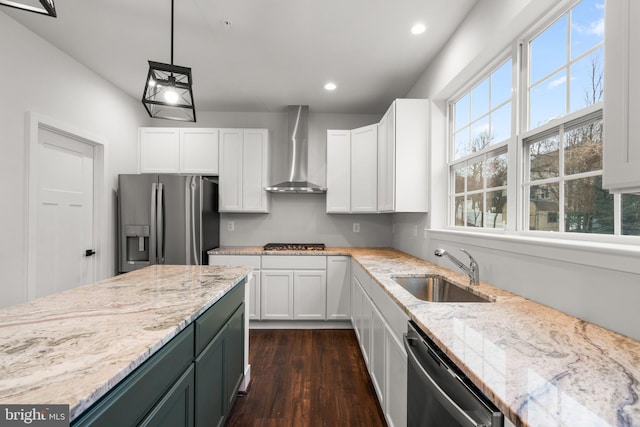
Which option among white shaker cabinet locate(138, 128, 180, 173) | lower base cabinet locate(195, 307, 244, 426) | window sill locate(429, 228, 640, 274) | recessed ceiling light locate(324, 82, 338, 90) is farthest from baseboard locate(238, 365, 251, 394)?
recessed ceiling light locate(324, 82, 338, 90)

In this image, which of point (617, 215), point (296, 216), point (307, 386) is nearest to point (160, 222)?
point (296, 216)

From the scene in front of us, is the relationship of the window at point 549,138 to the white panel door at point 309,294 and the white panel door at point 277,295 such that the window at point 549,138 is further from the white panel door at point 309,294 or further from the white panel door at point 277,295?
the white panel door at point 277,295

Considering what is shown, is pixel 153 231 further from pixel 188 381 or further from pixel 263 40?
pixel 188 381

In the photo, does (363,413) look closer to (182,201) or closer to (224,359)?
(224,359)

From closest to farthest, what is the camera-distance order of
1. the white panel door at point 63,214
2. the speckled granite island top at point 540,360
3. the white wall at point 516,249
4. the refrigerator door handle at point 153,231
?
the speckled granite island top at point 540,360, the white wall at point 516,249, the white panel door at point 63,214, the refrigerator door handle at point 153,231

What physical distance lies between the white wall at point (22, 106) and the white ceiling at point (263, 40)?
0.13 meters

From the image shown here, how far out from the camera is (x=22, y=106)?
7.18 ft

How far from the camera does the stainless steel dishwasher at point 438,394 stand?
29.1 inches

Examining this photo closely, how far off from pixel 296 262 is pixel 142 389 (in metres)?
2.49

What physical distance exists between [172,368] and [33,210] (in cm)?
224

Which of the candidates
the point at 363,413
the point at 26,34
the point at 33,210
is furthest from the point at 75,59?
the point at 363,413

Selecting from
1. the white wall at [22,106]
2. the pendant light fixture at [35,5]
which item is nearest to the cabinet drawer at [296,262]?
the white wall at [22,106]

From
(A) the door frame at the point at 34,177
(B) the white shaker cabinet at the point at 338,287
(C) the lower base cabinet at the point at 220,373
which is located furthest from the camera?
(B) the white shaker cabinet at the point at 338,287

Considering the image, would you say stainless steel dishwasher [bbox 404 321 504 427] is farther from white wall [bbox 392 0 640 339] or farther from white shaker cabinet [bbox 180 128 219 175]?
white shaker cabinet [bbox 180 128 219 175]
